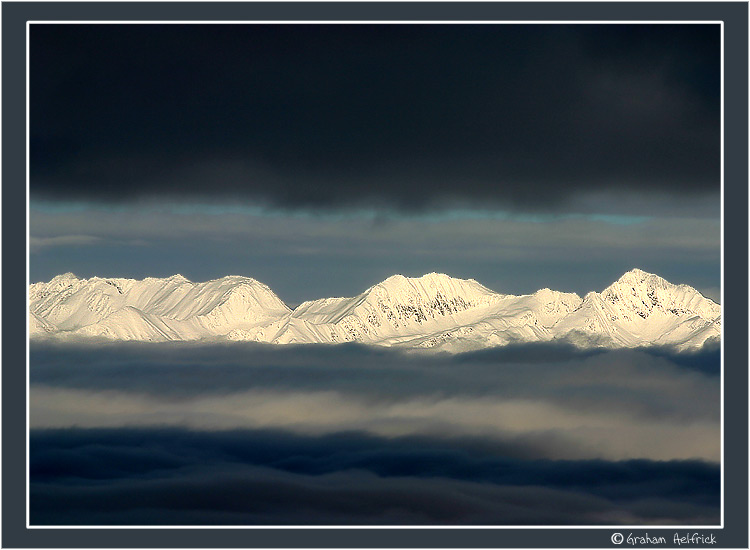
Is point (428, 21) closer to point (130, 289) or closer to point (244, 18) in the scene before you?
point (244, 18)

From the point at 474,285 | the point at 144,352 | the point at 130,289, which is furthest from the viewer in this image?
the point at 474,285

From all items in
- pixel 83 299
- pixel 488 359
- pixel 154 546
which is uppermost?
pixel 83 299

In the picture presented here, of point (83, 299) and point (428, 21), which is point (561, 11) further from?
point (83, 299)

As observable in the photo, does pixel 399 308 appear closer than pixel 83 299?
No

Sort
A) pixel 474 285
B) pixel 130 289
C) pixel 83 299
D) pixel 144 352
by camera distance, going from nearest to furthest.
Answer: pixel 144 352 → pixel 83 299 → pixel 130 289 → pixel 474 285

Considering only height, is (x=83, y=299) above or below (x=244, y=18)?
below

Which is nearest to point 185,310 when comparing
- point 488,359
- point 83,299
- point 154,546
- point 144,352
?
point 83,299
